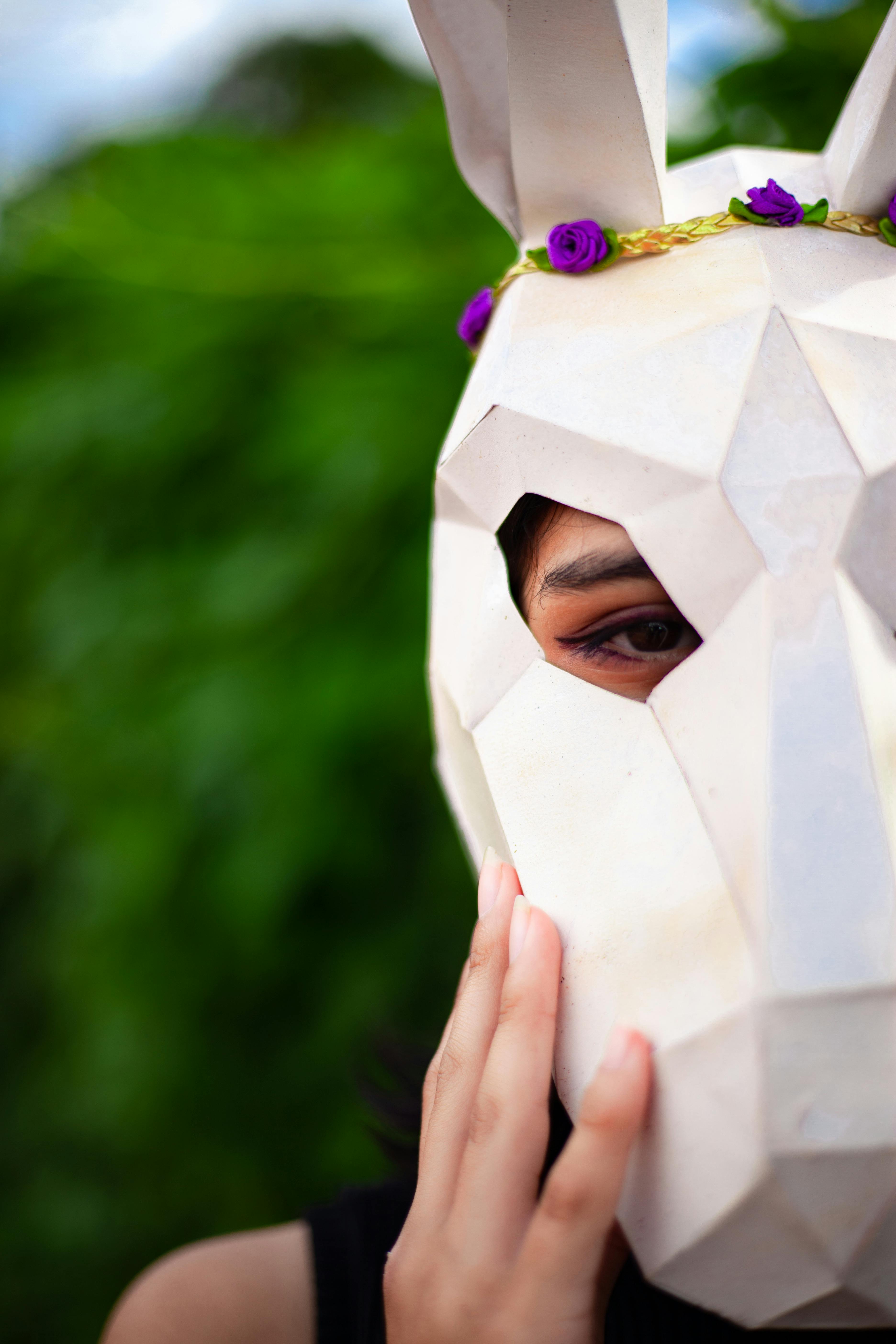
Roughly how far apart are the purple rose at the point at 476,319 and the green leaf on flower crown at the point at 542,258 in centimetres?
10

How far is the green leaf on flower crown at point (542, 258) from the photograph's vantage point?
1171mm

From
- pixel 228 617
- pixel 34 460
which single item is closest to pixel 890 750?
pixel 228 617

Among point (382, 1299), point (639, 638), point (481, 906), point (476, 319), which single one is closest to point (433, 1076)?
point (481, 906)

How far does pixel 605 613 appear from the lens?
106cm

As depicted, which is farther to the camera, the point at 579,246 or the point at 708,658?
the point at 579,246

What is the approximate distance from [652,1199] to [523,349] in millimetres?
827

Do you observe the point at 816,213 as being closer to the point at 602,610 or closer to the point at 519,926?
the point at 602,610

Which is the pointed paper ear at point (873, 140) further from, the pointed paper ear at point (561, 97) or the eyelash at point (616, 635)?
the eyelash at point (616, 635)

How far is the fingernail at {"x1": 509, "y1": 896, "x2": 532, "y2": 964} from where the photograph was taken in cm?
97

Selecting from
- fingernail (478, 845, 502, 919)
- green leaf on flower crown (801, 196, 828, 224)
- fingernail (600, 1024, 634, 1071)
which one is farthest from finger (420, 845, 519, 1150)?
green leaf on flower crown (801, 196, 828, 224)

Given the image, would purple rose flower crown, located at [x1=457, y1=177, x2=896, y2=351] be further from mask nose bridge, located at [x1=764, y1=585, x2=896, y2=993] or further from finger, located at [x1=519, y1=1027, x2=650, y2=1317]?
finger, located at [x1=519, y1=1027, x2=650, y2=1317]

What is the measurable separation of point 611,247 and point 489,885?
27.2 inches

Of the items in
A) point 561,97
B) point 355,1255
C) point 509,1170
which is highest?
point 561,97

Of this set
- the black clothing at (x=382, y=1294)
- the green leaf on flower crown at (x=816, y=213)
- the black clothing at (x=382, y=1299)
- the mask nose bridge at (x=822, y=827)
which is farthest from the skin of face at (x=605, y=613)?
the black clothing at (x=382, y=1299)
